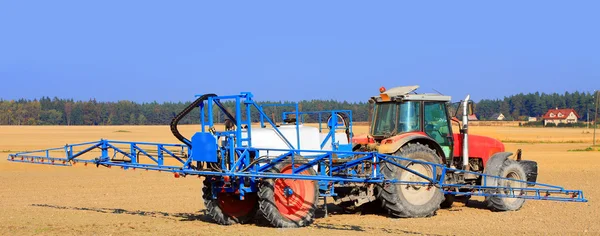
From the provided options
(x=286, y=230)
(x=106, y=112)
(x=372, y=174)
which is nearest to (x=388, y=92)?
(x=372, y=174)

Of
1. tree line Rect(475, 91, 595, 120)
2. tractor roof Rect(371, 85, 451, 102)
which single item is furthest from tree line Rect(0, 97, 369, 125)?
tractor roof Rect(371, 85, 451, 102)

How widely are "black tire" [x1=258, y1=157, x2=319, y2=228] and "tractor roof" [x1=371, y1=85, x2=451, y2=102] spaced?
281 cm

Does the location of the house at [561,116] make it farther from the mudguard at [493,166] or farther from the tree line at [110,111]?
the mudguard at [493,166]

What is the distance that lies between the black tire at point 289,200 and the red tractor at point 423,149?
103 centimetres

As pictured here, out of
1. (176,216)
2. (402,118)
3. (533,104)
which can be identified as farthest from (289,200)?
(533,104)

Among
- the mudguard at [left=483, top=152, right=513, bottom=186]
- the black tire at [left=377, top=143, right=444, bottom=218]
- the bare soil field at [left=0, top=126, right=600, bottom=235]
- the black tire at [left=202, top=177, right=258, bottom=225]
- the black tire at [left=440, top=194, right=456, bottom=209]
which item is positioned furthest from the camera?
the black tire at [left=440, top=194, right=456, bottom=209]

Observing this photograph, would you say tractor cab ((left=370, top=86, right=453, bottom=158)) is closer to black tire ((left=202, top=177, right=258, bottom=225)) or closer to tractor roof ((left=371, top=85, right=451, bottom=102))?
tractor roof ((left=371, top=85, right=451, bottom=102))

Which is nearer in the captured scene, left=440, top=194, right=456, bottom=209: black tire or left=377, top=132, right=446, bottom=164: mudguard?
left=377, top=132, right=446, bottom=164: mudguard

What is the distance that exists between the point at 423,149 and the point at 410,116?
2.79ft

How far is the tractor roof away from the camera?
44.4 ft

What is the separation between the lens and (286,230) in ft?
37.4

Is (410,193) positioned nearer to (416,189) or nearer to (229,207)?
(416,189)

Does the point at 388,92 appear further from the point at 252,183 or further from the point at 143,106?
the point at 143,106

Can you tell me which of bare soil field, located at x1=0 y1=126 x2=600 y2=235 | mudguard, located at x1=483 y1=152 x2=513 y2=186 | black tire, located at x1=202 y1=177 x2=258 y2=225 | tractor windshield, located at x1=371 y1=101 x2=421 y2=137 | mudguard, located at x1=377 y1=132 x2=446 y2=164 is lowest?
bare soil field, located at x1=0 y1=126 x2=600 y2=235
